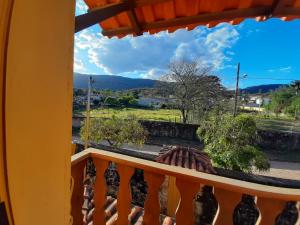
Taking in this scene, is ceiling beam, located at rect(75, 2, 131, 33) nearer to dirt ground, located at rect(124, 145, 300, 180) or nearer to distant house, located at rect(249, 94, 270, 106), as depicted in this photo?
dirt ground, located at rect(124, 145, 300, 180)

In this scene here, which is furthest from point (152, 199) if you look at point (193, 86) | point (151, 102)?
point (151, 102)

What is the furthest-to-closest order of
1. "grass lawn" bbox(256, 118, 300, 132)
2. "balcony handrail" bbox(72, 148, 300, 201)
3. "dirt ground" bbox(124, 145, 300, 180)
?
1. "grass lawn" bbox(256, 118, 300, 132)
2. "dirt ground" bbox(124, 145, 300, 180)
3. "balcony handrail" bbox(72, 148, 300, 201)

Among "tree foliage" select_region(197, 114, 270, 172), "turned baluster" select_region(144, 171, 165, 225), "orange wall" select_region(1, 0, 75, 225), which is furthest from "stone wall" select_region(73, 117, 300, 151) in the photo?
"orange wall" select_region(1, 0, 75, 225)

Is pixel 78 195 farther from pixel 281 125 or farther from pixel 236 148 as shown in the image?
pixel 281 125

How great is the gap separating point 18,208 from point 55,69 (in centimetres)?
26

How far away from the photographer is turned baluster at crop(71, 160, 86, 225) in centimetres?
133

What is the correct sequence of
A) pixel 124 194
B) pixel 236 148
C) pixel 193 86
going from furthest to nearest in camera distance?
pixel 193 86 → pixel 236 148 → pixel 124 194

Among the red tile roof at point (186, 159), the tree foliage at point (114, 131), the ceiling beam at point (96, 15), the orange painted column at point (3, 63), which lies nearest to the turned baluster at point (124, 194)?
the ceiling beam at point (96, 15)

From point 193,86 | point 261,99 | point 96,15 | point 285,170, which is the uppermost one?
point 193,86

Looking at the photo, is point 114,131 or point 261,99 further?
point 261,99

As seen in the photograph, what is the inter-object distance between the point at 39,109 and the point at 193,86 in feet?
46.2

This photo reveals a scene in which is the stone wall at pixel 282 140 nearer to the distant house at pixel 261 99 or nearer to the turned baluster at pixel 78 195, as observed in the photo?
the distant house at pixel 261 99

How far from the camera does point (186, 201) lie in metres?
1.12

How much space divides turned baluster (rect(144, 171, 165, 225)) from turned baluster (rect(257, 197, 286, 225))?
0.46 meters
